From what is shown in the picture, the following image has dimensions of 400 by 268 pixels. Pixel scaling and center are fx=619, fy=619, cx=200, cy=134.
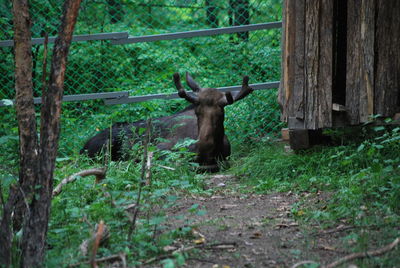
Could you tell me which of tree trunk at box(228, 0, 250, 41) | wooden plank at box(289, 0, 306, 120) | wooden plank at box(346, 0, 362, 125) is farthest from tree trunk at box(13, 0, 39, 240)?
tree trunk at box(228, 0, 250, 41)

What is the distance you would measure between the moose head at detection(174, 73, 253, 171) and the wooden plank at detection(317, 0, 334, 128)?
1826 mm

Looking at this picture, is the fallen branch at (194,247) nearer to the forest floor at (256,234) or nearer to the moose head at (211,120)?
the forest floor at (256,234)

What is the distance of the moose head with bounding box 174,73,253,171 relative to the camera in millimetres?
8930

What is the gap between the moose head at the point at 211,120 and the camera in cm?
893

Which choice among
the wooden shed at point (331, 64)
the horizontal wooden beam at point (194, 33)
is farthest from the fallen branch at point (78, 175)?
the horizontal wooden beam at point (194, 33)

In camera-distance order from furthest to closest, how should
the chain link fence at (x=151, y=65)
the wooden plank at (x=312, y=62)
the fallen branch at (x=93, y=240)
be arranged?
the chain link fence at (x=151, y=65) < the wooden plank at (x=312, y=62) < the fallen branch at (x=93, y=240)

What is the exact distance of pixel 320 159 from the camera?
722cm

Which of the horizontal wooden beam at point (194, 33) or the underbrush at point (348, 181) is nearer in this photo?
the underbrush at point (348, 181)

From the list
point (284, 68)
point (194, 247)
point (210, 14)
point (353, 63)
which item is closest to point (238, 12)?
point (210, 14)

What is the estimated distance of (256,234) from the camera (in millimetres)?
4941

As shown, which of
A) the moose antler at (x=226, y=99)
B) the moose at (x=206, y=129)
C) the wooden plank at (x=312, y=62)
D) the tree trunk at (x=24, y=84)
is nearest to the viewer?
the tree trunk at (x=24, y=84)

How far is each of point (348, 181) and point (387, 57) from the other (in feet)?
5.54

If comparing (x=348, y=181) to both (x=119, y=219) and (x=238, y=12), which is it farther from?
(x=238, y=12)

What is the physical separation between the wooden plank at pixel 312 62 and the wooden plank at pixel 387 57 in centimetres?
67
